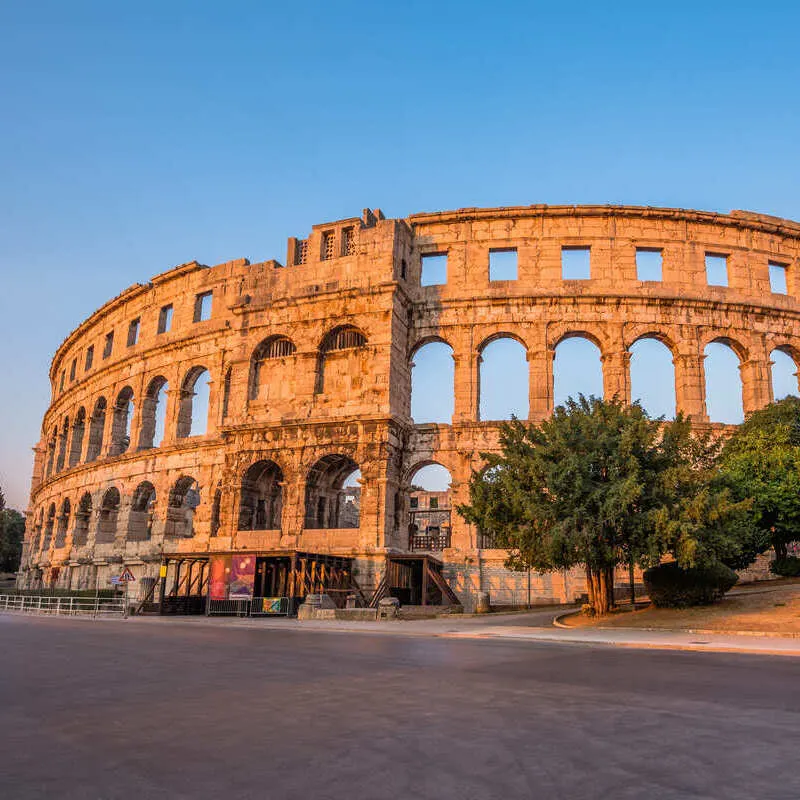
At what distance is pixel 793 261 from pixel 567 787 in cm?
→ 3528

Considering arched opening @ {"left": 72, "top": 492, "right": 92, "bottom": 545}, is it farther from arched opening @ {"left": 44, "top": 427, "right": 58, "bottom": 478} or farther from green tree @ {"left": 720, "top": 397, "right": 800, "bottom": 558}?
green tree @ {"left": 720, "top": 397, "right": 800, "bottom": 558}

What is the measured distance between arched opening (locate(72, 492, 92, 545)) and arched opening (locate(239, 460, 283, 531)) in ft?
44.4

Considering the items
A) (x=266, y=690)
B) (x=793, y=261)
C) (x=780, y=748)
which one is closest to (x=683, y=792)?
(x=780, y=748)

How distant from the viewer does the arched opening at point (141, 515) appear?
37.0 meters

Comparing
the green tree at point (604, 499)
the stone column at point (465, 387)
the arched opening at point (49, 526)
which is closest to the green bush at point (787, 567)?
the green tree at point (604, 499)

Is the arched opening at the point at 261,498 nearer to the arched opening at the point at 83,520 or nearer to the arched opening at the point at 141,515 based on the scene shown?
the arched opening at the point at 141,515

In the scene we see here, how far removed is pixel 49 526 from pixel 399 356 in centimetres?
2975

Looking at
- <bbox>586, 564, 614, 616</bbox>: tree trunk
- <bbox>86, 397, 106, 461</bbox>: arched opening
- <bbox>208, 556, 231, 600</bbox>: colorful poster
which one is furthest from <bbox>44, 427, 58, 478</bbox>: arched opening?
<bbox>586, 564, 614, 616</bbox>: tree trunk

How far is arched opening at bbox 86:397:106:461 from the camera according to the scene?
43031 mm

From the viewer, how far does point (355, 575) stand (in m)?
27.6

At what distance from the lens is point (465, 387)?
31031mm

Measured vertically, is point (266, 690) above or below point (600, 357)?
below

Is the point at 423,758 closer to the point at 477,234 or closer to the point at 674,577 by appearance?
the point at 674,577

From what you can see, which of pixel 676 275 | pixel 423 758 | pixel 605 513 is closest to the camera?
pixel 423 758
